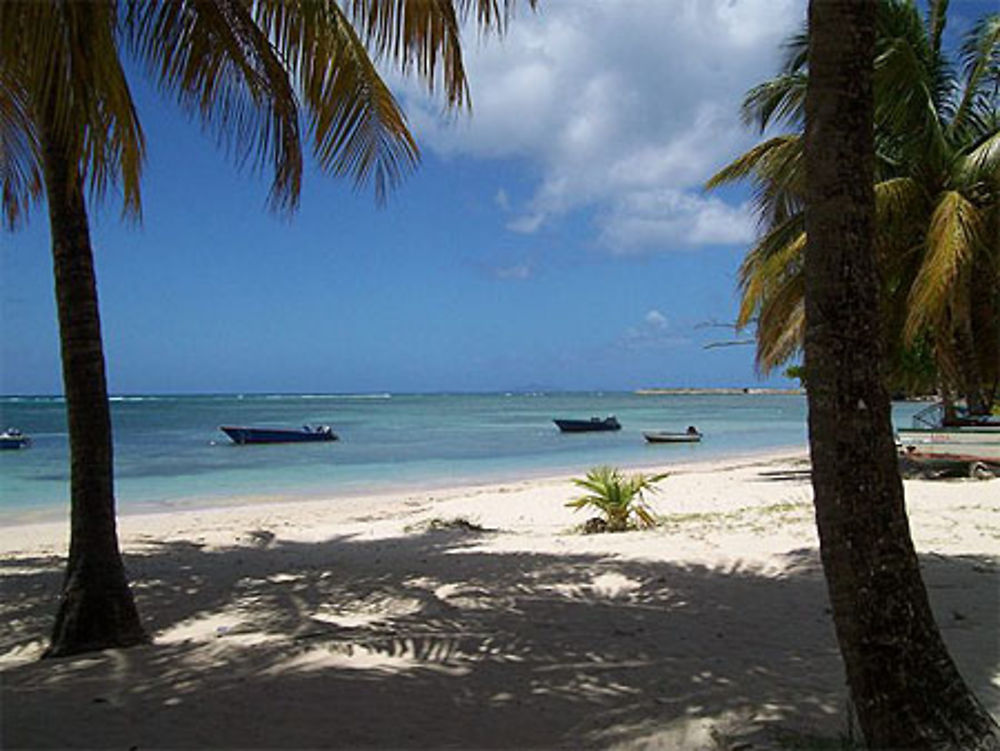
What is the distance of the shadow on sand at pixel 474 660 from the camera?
10.3 ft

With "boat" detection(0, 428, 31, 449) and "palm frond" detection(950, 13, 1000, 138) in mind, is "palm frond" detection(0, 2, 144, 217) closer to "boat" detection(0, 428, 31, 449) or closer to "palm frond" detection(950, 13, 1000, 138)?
"palm frond" detection(950, 13, 1000, 138)

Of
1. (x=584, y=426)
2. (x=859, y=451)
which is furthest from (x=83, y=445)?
(x=584, y=426)

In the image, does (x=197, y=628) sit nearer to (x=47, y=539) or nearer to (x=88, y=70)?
(x=88, y=70)

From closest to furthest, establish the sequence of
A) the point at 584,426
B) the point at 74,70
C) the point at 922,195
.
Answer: the point at 74,70 → the point at 922,195 → the point at 584,426

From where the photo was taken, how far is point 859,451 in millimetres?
2709

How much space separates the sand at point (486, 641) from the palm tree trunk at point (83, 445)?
354 millimetres

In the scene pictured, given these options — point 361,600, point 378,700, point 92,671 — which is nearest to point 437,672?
point 378,700

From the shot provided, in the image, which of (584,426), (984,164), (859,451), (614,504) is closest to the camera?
(859,451)

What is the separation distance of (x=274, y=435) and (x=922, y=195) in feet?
86.2

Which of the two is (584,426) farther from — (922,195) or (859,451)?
(859,451)

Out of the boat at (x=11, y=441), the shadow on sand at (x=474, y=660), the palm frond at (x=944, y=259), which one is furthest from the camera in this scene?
the boat at (x=11, y=441)

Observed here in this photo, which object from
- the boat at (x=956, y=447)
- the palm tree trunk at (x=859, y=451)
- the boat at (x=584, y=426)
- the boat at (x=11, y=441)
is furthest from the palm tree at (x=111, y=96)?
the boat at (x=584, y=426)

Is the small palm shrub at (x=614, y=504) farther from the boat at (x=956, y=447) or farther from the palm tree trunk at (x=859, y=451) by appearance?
the palm tree trunk at (x=859, y=451)

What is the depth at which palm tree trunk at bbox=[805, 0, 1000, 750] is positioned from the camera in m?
2.71
